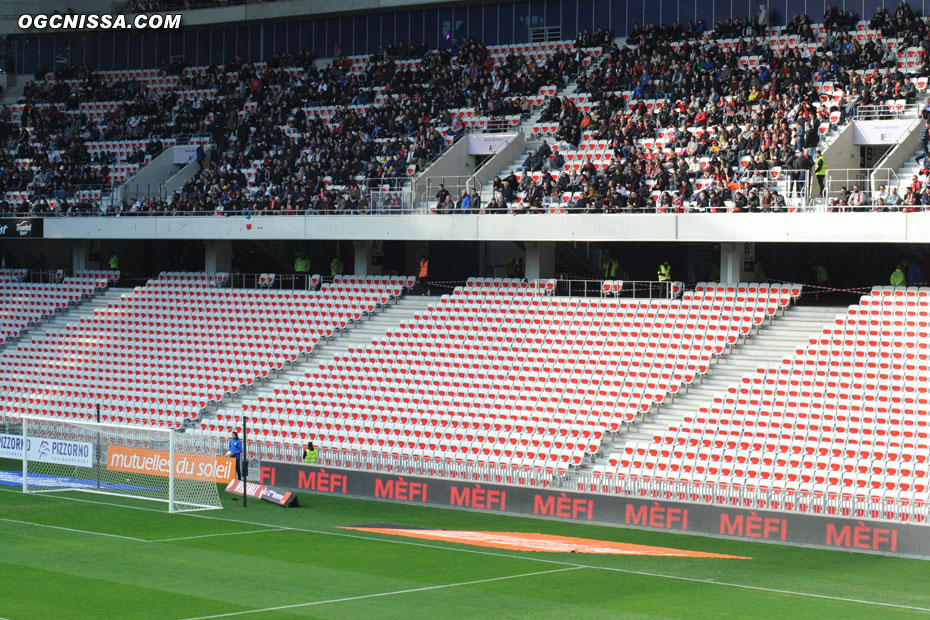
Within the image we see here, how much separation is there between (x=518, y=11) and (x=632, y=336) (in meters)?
19.3

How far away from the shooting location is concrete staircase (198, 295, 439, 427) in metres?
40.2

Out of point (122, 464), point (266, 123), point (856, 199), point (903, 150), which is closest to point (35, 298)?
point (266, 123)

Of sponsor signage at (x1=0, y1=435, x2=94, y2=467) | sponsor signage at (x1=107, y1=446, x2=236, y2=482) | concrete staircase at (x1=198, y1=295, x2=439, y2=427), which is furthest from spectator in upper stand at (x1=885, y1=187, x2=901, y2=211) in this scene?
sponsor signage at (x1=0, y1=435, x2=94, y2=467)

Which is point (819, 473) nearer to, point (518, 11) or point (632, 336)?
point (632, 336)

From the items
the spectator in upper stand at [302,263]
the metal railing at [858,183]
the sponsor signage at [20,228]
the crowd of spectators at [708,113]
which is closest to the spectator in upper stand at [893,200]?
the metal railing at [858,183]

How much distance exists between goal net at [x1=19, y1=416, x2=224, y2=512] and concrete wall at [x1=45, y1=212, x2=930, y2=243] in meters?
9.77

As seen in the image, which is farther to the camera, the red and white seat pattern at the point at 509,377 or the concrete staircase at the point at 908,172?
the concrete staircase at the point at 908,172

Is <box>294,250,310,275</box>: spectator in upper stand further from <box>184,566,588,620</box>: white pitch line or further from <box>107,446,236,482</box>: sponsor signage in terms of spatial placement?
<box>184,566,588,620</box>: white pitch line

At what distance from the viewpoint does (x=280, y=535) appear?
91.0 ft

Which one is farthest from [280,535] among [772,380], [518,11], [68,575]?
[518,11]

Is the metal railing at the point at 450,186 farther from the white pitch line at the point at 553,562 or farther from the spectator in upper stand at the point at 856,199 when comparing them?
the white pitch line at the point at 553,562

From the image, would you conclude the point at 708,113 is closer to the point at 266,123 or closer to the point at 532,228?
the point at 532,228

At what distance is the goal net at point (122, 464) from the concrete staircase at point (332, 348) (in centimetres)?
439

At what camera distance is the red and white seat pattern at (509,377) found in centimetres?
3400
